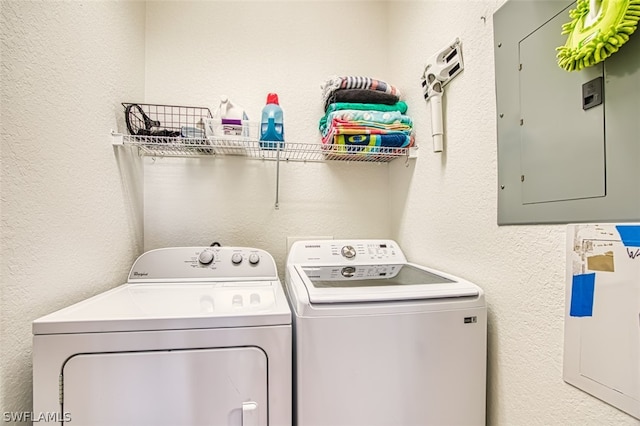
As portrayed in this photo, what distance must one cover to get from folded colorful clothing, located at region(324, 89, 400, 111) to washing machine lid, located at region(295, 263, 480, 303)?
31.9 inches

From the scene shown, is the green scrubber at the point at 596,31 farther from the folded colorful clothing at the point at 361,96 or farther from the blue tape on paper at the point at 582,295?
the folded colorful clothing at the point at 361,96

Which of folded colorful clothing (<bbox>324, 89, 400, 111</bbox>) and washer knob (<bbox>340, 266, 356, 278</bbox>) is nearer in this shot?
washer knob (<bbox>340, 266, 356, 278</bbox>)

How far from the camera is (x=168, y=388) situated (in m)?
0.78

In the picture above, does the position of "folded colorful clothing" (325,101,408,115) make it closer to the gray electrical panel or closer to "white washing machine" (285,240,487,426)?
the gray electrical panel

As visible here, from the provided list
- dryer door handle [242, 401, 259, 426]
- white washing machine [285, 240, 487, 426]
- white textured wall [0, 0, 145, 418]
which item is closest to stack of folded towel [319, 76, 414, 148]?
white washing machine [285, 240, 487, 426]

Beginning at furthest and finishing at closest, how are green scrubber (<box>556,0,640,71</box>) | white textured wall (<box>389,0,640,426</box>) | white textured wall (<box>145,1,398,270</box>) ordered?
white textured wall (<box>145,1,398,270</box>), white textured wall (<box>389,0,640,426</box>), green scrubber (<box>556,0,640,71</box>)

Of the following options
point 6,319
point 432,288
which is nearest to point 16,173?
point 6,319

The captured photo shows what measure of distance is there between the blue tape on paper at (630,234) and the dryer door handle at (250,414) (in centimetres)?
95

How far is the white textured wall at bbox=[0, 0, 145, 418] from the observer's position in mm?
752

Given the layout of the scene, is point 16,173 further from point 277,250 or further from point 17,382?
point 277,250

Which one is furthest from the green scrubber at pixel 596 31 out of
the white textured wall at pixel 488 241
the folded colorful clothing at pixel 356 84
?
the folded colorful clothing at pixel 356 84

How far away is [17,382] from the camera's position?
769 mm

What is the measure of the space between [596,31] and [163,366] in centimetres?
126

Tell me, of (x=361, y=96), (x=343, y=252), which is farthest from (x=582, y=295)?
(x=361, y=96)
